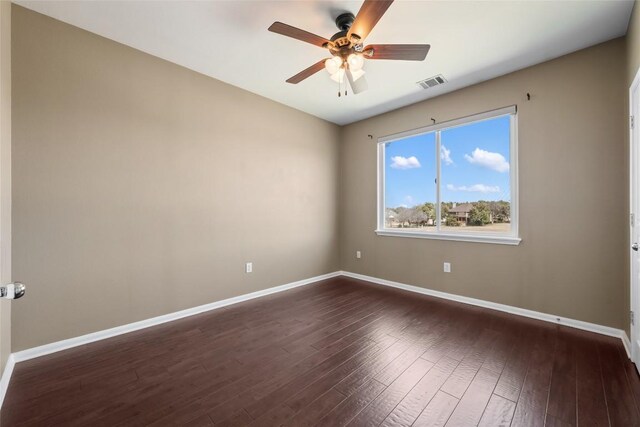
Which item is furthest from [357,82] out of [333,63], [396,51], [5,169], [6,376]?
[6,376]

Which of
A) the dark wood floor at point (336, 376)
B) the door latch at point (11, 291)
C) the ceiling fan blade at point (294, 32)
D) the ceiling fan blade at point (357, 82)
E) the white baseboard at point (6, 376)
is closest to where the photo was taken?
the door latch at point (11, 291)

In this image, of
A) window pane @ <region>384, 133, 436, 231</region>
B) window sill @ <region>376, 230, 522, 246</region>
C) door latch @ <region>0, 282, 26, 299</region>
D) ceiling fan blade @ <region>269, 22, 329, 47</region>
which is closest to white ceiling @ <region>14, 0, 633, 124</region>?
ceiling fan blade @ <region>269, 22, 329, 47</region>

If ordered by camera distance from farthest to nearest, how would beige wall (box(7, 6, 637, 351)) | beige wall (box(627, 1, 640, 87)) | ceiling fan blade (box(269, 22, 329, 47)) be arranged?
1. beige wall (box(7, 6, 637, 351))
2. beige wall (box(627, 1, 640, 87))
3. ceiling fan blade (box(269, 22, 329, 47))

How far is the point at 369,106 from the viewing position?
3.97 m

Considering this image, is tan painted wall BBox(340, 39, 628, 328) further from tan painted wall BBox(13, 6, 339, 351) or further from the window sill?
tan painted wall BBox(13, 6, 339, 351)

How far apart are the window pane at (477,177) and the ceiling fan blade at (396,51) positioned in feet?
A: 5.95

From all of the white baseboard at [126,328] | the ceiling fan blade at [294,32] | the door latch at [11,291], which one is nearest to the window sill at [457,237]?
the white baseboard at [126,328]

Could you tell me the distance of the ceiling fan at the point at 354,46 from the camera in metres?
1.75

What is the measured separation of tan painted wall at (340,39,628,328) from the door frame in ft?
1.05

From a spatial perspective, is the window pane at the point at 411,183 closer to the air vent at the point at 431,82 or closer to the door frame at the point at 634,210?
the air vent at the point at 431,82

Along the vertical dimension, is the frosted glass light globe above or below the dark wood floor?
above

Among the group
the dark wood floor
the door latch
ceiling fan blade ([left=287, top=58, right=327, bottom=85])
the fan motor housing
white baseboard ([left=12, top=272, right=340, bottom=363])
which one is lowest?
the dark wood floor

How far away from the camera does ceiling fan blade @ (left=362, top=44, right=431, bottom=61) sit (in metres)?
1.93

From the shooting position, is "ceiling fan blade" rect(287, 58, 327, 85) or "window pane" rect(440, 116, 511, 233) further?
"window pane" rect(440, 116, 511, 233)
